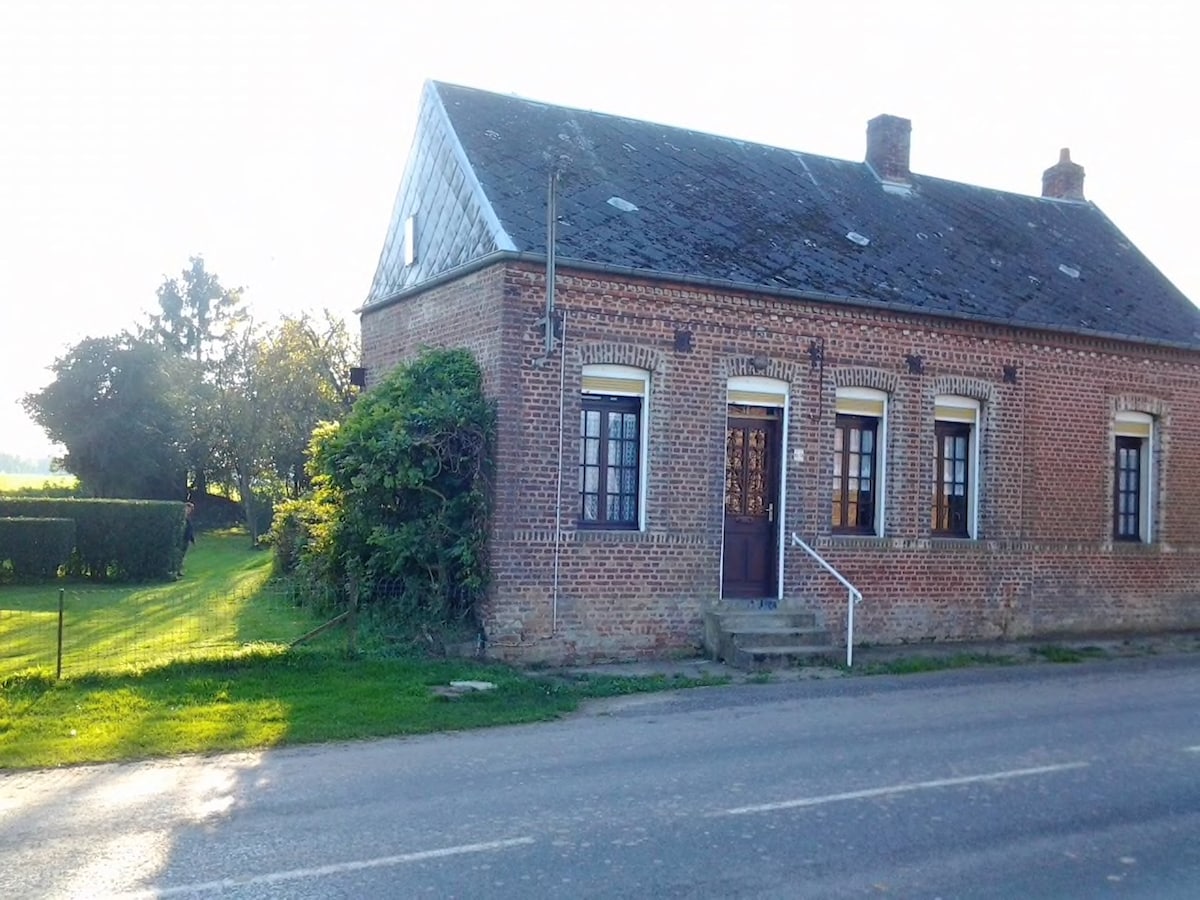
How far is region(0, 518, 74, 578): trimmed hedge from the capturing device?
20.5 meters

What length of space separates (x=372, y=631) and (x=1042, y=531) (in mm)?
10178

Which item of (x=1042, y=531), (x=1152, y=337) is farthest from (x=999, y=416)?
(x=1152, y=337)

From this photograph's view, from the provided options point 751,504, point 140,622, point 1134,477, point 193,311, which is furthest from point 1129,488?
point 193,311

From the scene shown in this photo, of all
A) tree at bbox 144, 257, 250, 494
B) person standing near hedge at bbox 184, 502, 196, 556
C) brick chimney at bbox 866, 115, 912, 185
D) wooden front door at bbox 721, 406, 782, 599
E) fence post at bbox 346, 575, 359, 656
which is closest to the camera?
fence post at bbox 346, 575, 359, 656

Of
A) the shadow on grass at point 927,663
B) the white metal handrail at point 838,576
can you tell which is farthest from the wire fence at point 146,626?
the shadow on grass at point 927,663

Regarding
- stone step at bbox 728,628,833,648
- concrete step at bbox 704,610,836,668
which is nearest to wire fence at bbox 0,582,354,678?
concrete step at bbox 704,610,836,668

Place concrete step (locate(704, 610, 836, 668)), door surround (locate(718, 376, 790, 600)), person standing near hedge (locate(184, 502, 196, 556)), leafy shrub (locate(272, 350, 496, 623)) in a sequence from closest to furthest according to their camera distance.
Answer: leafy shrub (locate(272, 350, 496, 623))
concrete step (locate(704, 610, 836, 668))
door surround (locate(718, 376, 790, 600))
person standing near hedge (locate(184, 502, 196, 556))

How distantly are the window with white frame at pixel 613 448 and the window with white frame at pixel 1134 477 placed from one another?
28.3 feet

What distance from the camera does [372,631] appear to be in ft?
43.8

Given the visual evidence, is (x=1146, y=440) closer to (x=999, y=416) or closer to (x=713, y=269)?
(x=999, y=416)

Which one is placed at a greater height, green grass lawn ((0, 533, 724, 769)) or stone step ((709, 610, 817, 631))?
stone step ((709, 610, 817, 631))

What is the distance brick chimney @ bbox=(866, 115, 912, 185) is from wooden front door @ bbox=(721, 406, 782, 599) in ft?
23.5

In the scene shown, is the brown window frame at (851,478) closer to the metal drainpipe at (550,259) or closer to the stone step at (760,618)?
the stone step at (760,618)

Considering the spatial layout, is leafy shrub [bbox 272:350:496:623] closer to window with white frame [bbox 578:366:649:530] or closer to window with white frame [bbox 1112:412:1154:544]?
window with white frame [bbox 578:366:649:530]
